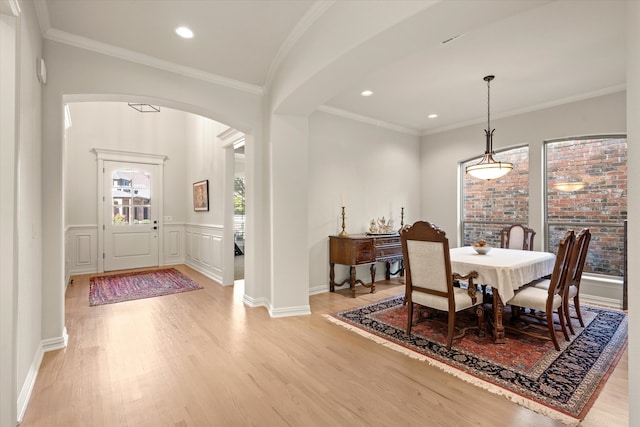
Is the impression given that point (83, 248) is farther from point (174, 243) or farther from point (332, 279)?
point (332, 279)

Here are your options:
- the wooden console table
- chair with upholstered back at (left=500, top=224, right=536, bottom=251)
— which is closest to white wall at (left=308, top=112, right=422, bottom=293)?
the wooden console table

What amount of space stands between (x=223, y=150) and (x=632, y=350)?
204 inches

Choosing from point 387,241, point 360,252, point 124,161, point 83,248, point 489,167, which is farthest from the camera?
point 124,161

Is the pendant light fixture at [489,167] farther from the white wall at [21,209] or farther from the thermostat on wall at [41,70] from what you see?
the thermostat on wall at [41,70]

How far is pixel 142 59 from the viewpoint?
10.1ft

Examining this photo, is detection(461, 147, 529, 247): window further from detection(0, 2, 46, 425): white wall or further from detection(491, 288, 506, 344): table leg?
detection(0, 2, 46, 425): white wall

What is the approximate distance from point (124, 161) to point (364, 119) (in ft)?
16.6

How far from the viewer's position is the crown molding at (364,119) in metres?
4.77

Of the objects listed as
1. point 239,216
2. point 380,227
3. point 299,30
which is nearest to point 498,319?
point 380,227

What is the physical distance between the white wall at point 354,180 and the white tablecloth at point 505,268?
2016 mm

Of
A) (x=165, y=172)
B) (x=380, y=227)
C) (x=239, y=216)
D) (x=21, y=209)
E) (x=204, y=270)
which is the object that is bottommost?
(x=204, y=270)

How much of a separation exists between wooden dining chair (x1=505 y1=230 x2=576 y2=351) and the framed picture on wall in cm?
508

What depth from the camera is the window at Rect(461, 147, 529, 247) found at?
191 inches

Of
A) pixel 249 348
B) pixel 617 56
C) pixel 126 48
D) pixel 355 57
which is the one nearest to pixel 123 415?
pixel 249 348
